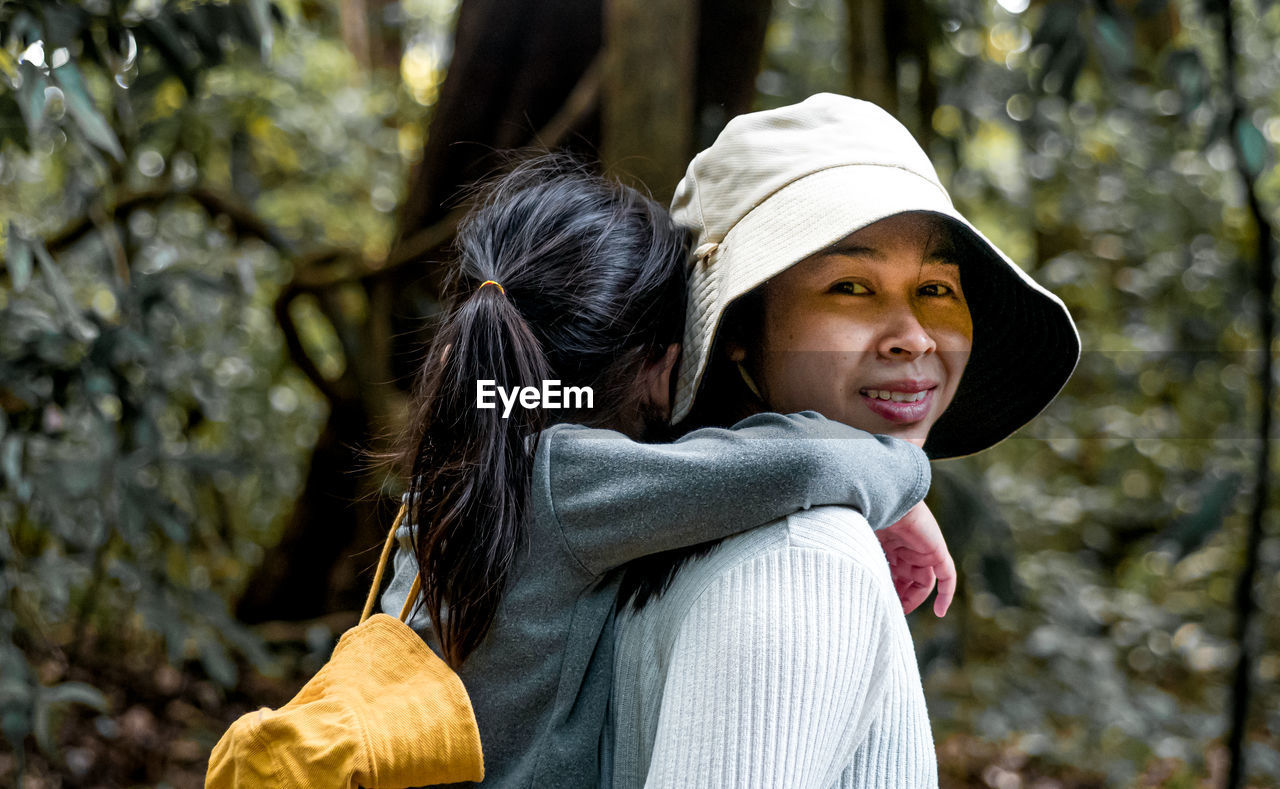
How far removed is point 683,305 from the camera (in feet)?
1.98

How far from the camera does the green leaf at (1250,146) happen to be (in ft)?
3.54

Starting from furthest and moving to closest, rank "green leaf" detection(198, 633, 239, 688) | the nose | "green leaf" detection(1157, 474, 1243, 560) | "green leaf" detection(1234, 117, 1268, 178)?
1. "green leaf" detection(198, 633, 239, 688)
2. "green leaf" detection(1157, 474, 1243, 560)
3. "green leaf" detection(1234, 117, 1268, 178)
4. the nose

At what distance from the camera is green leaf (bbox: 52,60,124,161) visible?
0.90 metres

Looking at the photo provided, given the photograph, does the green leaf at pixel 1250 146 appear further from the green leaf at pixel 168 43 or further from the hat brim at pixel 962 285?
the green leaf at pixel 168 43

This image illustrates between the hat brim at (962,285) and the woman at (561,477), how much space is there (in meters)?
0.03

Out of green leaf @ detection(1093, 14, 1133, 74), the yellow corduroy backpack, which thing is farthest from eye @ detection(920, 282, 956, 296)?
green leaf @ detection(1093, 14, 1133, 74)

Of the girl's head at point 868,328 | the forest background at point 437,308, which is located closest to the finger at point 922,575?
the girl's head at point 868,328

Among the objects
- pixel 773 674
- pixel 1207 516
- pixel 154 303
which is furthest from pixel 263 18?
pixel 1207 516

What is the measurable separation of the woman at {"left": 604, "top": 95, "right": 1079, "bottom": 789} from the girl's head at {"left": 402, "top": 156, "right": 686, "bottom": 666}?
3cm

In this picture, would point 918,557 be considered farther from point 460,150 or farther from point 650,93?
point 460,150

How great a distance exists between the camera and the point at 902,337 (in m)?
0.53

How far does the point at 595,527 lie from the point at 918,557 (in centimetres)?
24

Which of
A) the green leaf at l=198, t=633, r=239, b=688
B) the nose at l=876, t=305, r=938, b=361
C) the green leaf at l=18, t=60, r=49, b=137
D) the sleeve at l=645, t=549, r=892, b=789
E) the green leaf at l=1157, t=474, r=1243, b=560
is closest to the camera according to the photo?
the sleeve at l=645, t=549, r=892, b=789

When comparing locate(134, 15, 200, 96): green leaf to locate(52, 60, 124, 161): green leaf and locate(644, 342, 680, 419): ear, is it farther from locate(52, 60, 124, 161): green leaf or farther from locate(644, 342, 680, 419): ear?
locate(644, 342, 680, 419): ear
